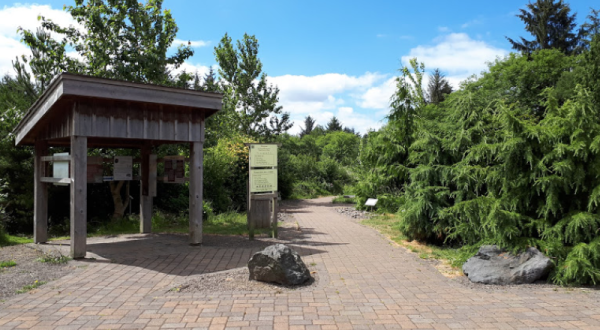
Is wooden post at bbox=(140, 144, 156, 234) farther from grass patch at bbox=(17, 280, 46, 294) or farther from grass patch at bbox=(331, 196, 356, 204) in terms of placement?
grass patch at bbox=(331, 196, 356, 204)

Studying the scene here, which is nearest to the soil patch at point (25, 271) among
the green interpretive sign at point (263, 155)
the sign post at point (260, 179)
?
the sign post at point (260, 179)

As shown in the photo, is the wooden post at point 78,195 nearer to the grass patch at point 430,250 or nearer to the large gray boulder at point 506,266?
the grass patch at point 430,250

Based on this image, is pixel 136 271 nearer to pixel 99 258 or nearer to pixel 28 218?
pixel 99 258

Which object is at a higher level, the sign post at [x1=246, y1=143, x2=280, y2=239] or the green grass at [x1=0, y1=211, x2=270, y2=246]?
the sign post at [x1=246, y1=143, x2=280, y2=239]

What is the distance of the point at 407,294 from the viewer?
532 centimetres

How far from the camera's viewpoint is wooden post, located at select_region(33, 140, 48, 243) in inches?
353

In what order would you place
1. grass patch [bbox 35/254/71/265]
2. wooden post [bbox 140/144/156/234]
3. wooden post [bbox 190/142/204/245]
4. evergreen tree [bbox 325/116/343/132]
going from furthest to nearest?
evergreen tree [bbox 325/116/343/132] → wooden post [bbox 140/144/156/234] → wooden post [bbox 190/142/204/245] → grass patch [bbox 35/254/71/265]

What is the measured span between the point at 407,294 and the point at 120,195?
11.3 m

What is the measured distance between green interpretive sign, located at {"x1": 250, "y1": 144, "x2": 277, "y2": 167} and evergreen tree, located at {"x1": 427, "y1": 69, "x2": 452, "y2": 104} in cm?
3900

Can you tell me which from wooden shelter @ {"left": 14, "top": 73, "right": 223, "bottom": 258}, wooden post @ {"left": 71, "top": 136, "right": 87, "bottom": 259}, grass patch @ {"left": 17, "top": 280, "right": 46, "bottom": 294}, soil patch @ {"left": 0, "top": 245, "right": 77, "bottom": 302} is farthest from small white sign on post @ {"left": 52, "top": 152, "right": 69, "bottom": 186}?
grass patch @ {"left": 17, "top": 280, "right": 46, "bottom": 294}

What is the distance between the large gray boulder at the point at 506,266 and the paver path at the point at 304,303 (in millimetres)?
295

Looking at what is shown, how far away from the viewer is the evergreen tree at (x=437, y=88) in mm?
45844

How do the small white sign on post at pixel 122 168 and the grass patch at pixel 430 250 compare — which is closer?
the grass patch at pixel 430 250

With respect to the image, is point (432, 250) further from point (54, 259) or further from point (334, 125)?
point (334, 125)
